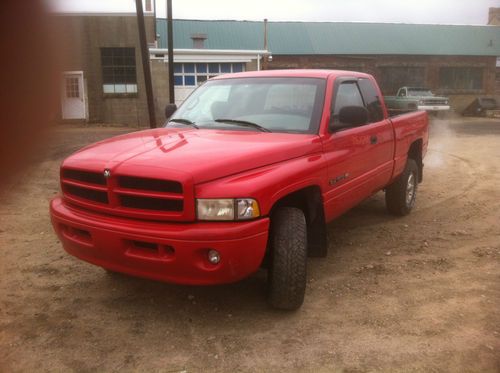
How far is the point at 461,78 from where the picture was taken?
3000cm

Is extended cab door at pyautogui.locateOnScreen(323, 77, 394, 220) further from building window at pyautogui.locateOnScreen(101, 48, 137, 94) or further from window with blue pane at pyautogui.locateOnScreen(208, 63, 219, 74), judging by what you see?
building window at pyautogui.locateOnScreen(101, 48, 137, 94)

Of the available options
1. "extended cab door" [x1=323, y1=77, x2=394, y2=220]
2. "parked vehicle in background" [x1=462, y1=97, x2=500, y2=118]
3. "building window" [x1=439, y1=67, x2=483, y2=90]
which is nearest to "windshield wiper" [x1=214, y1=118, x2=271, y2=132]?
"extended cab door" [x1=323, y1=77, x2=394, y2=220]

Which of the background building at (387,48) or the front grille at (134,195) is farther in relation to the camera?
the background building at (387,48)

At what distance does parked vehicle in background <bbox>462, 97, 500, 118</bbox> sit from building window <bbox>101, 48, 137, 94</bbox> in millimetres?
19403

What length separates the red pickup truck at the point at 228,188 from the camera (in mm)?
3016

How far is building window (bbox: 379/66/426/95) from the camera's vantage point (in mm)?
28812

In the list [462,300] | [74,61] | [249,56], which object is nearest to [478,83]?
[249,56]

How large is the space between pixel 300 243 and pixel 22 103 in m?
3.02

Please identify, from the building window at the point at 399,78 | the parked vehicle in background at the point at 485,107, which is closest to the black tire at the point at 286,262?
the building window at the point at 399,78

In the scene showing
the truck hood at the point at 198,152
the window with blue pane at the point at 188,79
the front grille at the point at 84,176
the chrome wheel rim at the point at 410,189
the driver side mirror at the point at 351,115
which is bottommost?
the chrome wheel rim at the point at 410,189

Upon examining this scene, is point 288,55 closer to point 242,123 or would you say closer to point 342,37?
point 342,37

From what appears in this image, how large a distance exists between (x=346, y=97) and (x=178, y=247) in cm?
261

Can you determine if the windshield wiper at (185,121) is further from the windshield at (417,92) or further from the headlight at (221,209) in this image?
the windshield at (417,92)

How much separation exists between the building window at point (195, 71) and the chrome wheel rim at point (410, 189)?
1457 centimetres
